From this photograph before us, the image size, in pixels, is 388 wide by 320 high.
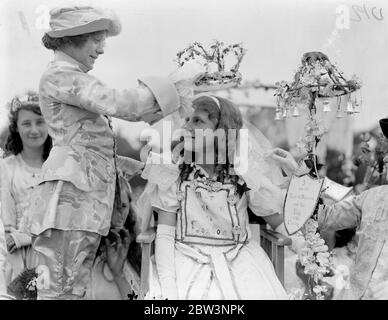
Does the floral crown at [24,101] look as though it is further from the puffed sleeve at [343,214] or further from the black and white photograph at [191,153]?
the puffed sleeve at [343,214]

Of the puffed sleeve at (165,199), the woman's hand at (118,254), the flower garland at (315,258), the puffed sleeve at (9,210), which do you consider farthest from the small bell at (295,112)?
the puffed sleeve at (9,210)

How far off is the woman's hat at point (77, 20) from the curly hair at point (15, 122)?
0.65 meters

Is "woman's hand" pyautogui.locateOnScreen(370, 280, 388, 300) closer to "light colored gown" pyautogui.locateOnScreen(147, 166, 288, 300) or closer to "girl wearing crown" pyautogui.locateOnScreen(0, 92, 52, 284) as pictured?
"light colored gown" pyautogui.locateOnScreen(147, 166, 288, 300)

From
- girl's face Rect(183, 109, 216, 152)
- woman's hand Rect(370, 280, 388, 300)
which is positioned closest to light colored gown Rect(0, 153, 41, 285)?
girl's face Rect(183, 109, 216, 152)

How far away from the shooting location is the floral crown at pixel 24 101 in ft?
8.96

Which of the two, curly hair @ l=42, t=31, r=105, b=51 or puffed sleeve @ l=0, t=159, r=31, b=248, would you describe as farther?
puffed sleeve @ l=0, t=159, r=31, b=248

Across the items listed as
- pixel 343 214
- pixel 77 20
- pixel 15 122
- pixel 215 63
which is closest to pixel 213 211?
pixel 343 214

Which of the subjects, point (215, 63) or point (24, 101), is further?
point (24, 101)

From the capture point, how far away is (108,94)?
2.05 m

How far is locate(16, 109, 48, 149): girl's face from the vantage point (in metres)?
2.76

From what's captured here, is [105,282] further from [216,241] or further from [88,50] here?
[88,50]

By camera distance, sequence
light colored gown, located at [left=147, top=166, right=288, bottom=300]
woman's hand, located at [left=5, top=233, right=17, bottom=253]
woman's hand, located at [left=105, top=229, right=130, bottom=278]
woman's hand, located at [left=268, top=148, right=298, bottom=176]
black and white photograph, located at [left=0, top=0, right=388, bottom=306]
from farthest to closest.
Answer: woman's hand, located at [left=5, top=233, right=17, bottom=253], woman's hand, located at [left=105, top=229, right=130, bottom=278], woman's hand, located at [left=268, top=148, right=298, bottom=176], light colored gown, located at [left=147, top=166, right=288, bottom=300], black and white photograph, located at [left=0, top=0, right=388, bottom=306]

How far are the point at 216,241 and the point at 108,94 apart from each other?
2.70 feet
